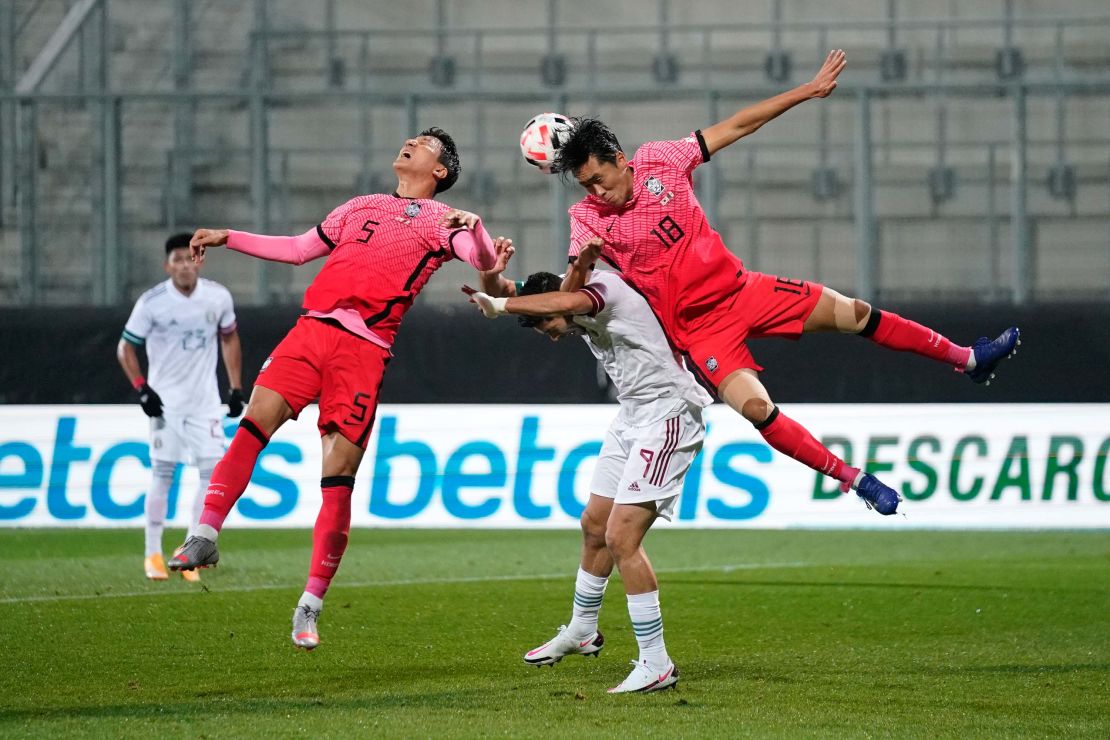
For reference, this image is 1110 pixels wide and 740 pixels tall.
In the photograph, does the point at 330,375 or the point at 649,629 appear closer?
the point at 649,629

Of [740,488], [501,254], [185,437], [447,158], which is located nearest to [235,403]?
[185,437]

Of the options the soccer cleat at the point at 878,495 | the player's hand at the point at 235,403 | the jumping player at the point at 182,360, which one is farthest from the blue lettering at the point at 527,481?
the soccer cleat at the point at 878,495

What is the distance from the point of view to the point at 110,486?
12969 millimetres

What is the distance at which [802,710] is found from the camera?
18.6 ft

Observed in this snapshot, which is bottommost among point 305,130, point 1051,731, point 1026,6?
point 1051,731

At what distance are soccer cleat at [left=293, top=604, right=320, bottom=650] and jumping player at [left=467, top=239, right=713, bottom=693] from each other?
1027 millimetres

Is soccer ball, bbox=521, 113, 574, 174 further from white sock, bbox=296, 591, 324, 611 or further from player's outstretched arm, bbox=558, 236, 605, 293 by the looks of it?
white sock, bbox=296, 591, 324, 611

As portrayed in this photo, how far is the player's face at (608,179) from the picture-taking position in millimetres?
6645

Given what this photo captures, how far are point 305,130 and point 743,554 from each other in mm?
6764

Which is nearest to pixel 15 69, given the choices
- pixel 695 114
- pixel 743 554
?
pixel 695 114

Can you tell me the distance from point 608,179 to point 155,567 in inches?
195

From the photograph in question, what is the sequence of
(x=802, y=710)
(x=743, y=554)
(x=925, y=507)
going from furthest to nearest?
(x=925, y=507)
(x=743, y=554)
(x=802, y=710)

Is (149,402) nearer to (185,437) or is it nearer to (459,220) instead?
(185,437)

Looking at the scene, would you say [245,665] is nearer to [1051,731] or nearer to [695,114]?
[1051,731]
